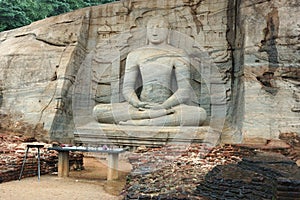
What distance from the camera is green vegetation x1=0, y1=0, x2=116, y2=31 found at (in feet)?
48.0

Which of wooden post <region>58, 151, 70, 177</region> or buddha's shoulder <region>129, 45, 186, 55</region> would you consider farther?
buddha's shoulder <region>129, 45, 186, 55</region>

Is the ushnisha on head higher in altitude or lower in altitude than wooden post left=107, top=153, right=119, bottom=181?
higher

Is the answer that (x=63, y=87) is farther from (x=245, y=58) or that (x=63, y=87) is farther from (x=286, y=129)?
(x=286, y=129)

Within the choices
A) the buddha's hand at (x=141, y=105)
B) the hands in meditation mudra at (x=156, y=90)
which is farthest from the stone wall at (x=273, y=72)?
the buddha's hand at (x=141, y=105)

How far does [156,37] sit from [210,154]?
4.83m

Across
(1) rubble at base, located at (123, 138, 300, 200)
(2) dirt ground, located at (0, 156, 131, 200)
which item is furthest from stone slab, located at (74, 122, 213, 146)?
(2) dirt ground, located at (0, 156, 131, 200)

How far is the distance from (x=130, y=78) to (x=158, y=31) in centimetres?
148

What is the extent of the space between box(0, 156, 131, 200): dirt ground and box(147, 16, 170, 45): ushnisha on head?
4.32 metres

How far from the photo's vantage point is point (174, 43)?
1058 cm

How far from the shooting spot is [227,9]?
386 inches

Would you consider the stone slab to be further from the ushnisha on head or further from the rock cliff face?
the ushnisha on head

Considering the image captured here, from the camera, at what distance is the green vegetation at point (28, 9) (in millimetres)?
14641

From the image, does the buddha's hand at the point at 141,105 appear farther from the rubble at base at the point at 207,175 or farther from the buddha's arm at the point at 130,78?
the rubble at base at the point at 207,175

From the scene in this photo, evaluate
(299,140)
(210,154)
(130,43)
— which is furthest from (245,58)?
(130,43)
